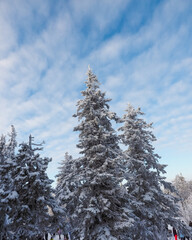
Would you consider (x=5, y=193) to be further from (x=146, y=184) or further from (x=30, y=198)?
(x=146, y=184)

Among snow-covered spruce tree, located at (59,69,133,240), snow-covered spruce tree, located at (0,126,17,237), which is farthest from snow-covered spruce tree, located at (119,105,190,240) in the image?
snow-covered spruce tree, located at (0,126,17,237)

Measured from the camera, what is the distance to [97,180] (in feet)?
37.8

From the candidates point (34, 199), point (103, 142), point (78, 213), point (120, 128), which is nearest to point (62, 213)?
point (78, 213)

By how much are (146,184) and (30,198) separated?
10.5 metres

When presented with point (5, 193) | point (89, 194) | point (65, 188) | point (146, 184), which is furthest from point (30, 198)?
point (65, 188)

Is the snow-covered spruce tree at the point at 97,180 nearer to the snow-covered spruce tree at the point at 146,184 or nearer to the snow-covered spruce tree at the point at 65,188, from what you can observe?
the snow-covered spruce tree at the point at 146,184

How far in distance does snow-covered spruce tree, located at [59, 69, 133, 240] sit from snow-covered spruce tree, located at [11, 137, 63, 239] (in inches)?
79.5

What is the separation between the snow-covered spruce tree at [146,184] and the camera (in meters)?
14.4

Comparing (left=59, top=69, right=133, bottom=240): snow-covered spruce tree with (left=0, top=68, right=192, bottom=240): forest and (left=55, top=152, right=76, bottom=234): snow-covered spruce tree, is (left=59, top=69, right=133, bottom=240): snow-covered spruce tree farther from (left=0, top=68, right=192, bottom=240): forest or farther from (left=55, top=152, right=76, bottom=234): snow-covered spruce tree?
(left=55, top=152, right=76, bottom=234): snow-covered spruce tree

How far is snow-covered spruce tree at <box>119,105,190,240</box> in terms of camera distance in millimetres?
14359

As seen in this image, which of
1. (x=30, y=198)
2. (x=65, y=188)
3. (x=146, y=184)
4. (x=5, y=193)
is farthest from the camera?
(x=65, y=188)

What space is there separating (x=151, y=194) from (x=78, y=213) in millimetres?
7571

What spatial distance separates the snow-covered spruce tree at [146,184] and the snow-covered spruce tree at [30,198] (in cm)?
628

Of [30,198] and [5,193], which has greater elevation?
[5,193]
